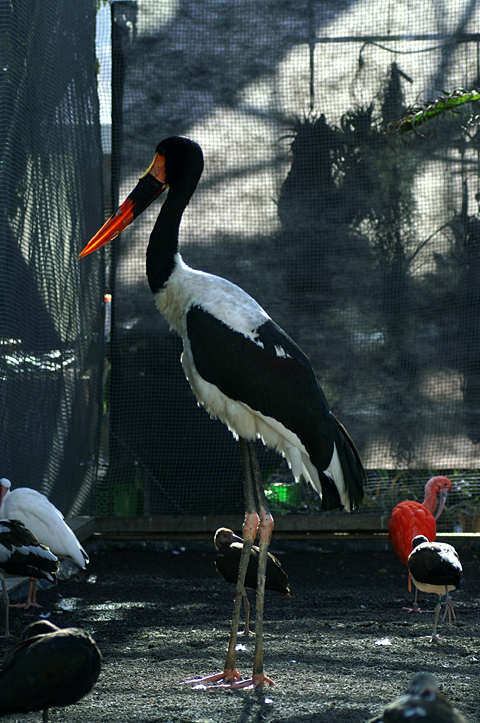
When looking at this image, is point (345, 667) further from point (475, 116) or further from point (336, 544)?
point (475, 116)

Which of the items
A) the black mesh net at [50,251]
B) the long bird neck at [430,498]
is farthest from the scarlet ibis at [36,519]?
the long bird neck at [430,498]

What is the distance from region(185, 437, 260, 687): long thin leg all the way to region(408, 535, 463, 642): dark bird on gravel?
→ 100cm

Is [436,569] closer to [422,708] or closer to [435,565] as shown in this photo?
[435,565]

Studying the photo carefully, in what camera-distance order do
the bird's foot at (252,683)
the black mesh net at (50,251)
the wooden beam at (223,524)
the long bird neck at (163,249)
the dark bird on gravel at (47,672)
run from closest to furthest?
the dark bird on gravel at (47,672) < the bird's foot at (252,683) < the long bird neck at (163,249) < the black mesh net at (50,251) < the wooden beam at (223,524)

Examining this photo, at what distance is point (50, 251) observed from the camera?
4945 mm

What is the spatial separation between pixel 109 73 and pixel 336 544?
4.18 meters

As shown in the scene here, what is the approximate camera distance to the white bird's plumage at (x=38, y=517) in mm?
4184

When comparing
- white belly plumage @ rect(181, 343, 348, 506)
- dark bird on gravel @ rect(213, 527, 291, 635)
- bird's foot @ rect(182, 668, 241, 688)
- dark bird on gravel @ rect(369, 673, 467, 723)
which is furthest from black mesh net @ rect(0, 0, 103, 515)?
dark bird on gravel @ rect(369, 673, 467, 723)

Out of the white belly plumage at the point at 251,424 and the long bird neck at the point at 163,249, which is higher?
the long bird neck at the point at 163,249

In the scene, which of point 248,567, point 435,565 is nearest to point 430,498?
point 435,565

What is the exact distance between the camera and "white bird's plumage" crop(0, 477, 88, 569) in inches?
165

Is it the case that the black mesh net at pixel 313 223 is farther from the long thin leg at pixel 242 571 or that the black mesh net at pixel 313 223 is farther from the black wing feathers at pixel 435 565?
the long thin leg at pixel 242 571

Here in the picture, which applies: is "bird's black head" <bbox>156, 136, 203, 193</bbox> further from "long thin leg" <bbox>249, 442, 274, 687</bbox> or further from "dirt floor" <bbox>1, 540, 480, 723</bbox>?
"dirt floor" <bbox>1, 540, 480, 723</bbox>

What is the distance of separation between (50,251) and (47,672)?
3.20m
